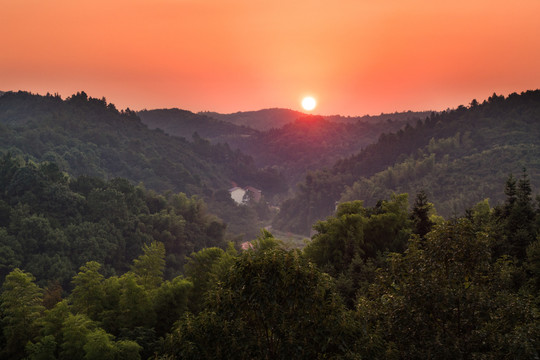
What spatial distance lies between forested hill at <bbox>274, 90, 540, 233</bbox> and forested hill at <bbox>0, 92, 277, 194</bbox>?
3464 centimetres

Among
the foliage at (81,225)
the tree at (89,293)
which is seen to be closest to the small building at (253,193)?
the foliage at (81,225)

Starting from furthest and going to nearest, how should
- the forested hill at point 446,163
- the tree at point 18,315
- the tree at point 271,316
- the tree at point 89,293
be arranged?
the forested hill at point 446,163, the tree at point 89,293, the tree at point 18,315, the tree at point 271,316

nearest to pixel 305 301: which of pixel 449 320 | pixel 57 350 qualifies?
pixel 449 320

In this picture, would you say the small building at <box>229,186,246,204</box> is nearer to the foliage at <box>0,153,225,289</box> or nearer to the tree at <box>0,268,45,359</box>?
the foliage at <box>0,153,225,289</box>

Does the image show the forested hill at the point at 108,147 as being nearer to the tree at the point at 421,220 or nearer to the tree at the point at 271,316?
A: the tree at the point at 421,220

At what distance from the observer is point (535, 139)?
103 m

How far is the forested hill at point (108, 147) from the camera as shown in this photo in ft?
377

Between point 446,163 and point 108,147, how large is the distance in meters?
92.6

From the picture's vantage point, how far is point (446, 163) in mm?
103750

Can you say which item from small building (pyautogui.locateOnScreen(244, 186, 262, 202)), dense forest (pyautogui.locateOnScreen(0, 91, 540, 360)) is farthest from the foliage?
small building (pyautogui.locateOnScreen(244, 186, 262, 202))

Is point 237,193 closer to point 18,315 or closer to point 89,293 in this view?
Result: point 89,293

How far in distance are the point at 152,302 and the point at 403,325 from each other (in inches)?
720

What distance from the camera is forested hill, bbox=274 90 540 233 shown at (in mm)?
91062

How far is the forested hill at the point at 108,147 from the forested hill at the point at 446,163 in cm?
3464
